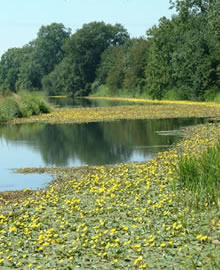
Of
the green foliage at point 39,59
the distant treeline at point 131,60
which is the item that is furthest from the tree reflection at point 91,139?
the green foliage at point 39,59

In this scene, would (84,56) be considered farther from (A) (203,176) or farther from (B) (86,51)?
(A) (203,176)

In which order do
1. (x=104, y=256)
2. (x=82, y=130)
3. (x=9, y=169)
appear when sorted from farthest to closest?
(x=82, y=130) < (x=9, y=169) < (x=104, y=256)

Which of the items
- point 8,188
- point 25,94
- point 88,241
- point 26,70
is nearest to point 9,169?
point 8,188

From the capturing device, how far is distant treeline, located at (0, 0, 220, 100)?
47438mm

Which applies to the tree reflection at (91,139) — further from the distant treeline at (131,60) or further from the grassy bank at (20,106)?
the distant treeline at (131,60)

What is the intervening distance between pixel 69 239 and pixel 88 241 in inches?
15.4

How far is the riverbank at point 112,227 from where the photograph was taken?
279 inches

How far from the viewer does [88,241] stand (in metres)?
8.00

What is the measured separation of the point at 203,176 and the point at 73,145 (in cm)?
1337

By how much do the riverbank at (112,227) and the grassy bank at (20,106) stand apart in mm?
24149

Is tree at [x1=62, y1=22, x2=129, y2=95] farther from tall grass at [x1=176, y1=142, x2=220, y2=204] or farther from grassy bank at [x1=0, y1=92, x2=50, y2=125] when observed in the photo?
tall grass at [x1=176, y1=142, x2=220, y2=204]

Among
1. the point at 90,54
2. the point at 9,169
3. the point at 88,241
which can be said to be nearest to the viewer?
the point at 88,241

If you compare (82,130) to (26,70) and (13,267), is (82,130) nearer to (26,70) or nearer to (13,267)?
(13,267)

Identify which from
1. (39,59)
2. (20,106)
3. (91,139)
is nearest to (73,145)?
(91,139)
